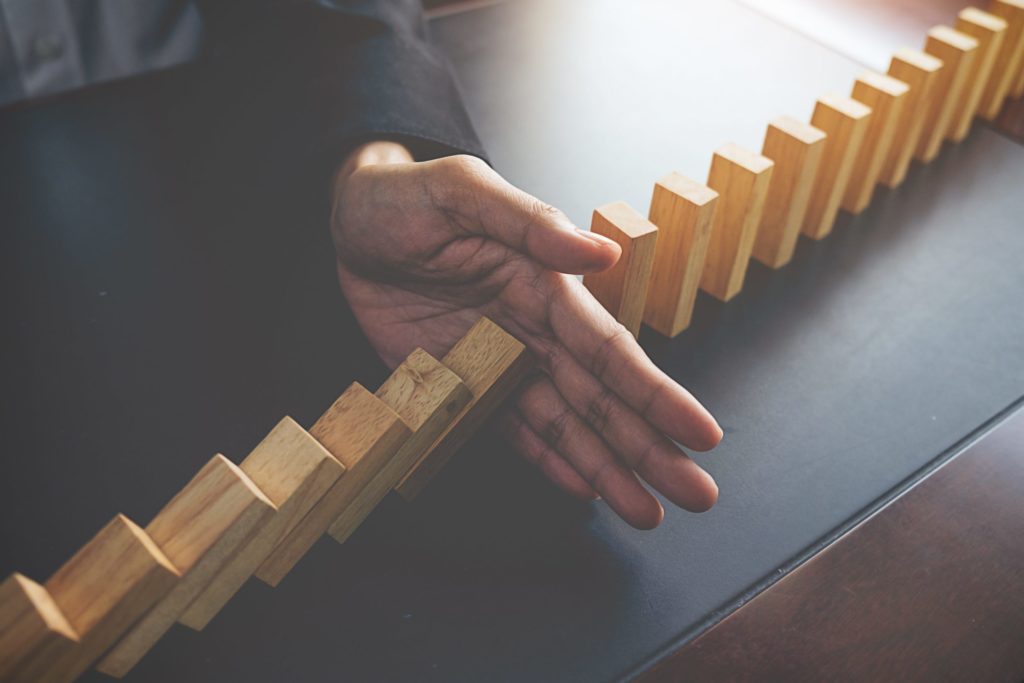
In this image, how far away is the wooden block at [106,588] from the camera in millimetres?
433

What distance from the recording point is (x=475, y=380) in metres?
0.55

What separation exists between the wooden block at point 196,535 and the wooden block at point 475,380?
0.35ft

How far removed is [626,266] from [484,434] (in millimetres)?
154

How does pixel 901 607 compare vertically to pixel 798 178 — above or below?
below

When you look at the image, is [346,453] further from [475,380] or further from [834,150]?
[834,150]

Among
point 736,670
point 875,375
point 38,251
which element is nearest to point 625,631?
point 736,670

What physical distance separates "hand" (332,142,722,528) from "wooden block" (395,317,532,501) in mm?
33

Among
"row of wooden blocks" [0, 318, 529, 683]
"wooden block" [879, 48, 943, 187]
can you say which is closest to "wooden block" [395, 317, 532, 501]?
"row of wooden blocks" [0, 318, 529, 683]

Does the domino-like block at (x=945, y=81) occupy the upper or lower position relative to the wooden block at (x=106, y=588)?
upper

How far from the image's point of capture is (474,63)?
100 centimetres

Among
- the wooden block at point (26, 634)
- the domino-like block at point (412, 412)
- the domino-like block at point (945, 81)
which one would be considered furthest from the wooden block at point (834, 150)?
the wooden block at point (26, 634)

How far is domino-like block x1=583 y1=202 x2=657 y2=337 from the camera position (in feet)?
1.99

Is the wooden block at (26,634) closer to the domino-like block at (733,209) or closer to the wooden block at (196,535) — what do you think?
the wooden block at (196,535)

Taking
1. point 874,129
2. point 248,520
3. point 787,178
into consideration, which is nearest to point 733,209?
point 787,178
